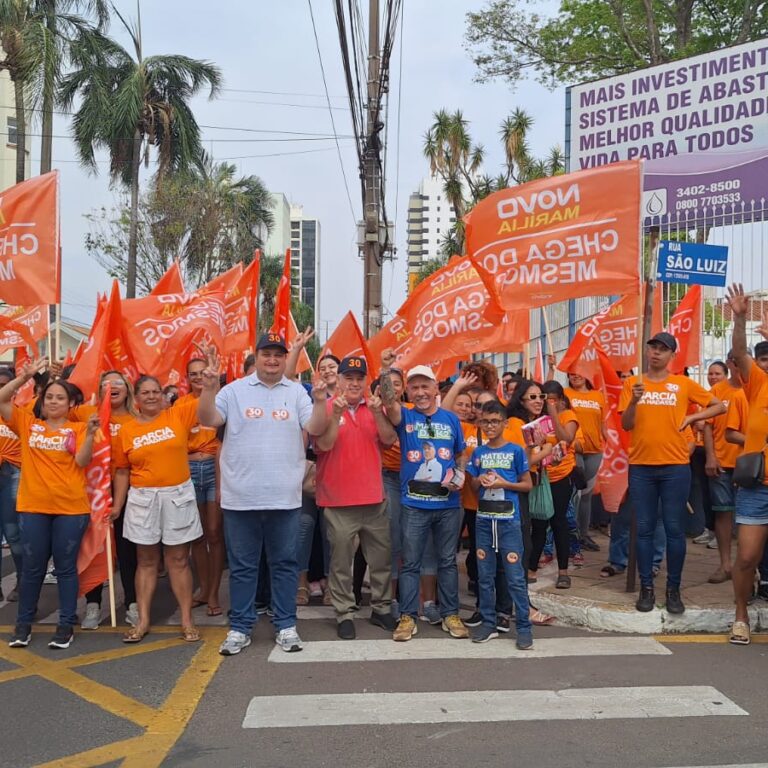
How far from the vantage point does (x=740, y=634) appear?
5.82 metres

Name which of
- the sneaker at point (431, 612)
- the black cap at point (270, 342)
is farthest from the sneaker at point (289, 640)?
A: the black cap at point (270, 342)

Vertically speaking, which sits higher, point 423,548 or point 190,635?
point 423,548

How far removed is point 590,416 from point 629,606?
2.91m

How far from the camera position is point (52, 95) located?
20328mm

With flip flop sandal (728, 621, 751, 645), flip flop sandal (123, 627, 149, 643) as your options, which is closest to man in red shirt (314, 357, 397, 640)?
flip flop sandal (123, 627, 149, 643)

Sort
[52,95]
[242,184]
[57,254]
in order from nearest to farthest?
1. [57,254]
2. [52,95]
3. [242,184]

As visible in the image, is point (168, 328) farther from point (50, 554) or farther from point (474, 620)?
point (474, 620)

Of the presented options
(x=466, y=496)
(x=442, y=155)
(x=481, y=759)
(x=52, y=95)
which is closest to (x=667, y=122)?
(x=466, y=496)

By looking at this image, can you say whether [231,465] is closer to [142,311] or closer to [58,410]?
[58,410]

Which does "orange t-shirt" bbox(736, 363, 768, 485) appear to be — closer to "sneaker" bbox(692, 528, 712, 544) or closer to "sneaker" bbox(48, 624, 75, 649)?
"sneaker" bbox(692, 528, 712, 544)

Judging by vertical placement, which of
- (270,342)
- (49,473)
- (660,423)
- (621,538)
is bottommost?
(621,538)

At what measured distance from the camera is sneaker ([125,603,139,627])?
6308 millimetres

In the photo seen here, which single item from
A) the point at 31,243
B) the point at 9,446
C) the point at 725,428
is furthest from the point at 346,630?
the point at 31,243

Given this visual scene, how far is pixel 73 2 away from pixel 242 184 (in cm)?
1859
